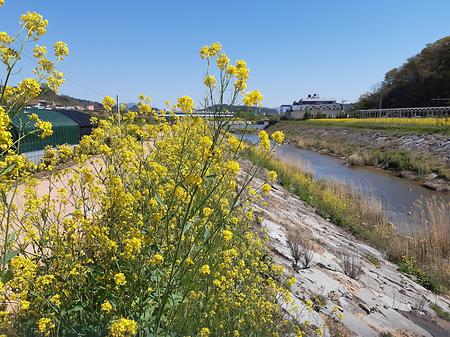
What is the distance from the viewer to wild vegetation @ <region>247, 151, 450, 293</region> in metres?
7.43

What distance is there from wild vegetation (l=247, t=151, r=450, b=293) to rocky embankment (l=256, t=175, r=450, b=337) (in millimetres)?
373

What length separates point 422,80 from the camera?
6325cm

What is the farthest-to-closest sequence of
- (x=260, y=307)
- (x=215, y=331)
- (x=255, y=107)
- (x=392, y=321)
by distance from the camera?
1. (x=392, y=321)
2. (x=260, y=307)
3. (x=215, y=331)
4. (x=255, y=107)

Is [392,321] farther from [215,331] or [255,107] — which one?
[255,107]

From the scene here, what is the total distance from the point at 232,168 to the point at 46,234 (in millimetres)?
1175

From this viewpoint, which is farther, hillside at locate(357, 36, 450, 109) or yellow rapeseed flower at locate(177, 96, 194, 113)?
hillside at locate(357, 36, 450, 109)

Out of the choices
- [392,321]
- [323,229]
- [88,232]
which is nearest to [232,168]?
[88,232]

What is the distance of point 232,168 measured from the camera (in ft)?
7.13

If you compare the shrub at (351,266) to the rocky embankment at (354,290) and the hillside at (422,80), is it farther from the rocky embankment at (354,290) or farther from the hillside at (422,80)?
the hillside at (422,80)

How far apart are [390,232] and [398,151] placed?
20.3 metres

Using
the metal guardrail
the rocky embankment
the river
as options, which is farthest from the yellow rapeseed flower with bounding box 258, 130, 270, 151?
the metal guardrail

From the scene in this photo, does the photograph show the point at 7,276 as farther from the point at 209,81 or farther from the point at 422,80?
the point at 422,80

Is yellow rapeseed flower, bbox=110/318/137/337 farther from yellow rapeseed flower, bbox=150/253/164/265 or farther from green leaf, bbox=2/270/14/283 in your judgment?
green leaf, bbox=2/270/14/283

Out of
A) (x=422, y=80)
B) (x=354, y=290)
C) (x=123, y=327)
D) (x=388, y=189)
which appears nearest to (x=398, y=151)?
(x=388, y=189)
